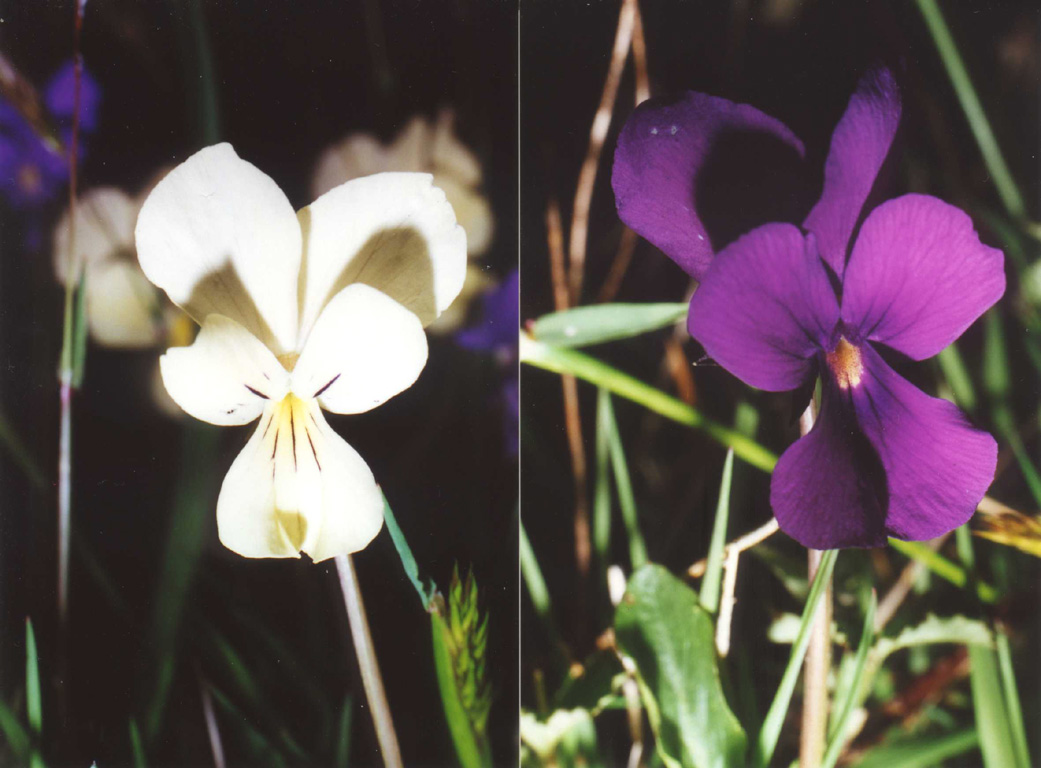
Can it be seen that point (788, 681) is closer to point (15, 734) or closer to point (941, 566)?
point (941, 566)

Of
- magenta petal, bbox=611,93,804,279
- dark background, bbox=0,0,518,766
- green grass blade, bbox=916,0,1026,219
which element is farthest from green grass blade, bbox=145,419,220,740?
green grass blade, bbox=916,0,1026,219

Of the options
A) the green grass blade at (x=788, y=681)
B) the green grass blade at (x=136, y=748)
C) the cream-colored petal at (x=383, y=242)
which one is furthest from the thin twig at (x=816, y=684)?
the green grass blade at (x=136, y=748)

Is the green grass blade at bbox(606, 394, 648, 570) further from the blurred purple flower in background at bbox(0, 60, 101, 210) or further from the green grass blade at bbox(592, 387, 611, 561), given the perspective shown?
the blurred purple flower in background at bbox(0, 60, 101, 210)

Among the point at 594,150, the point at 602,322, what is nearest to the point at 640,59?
the point at 594,150

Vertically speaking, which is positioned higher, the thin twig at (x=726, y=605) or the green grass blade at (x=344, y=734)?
the thin twig at (x=726, y=605)

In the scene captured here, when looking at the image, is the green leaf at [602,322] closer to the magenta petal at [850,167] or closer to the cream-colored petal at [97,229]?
the magenta petal at [850,167]

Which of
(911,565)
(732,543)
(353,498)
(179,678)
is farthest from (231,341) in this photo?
(911,565)
